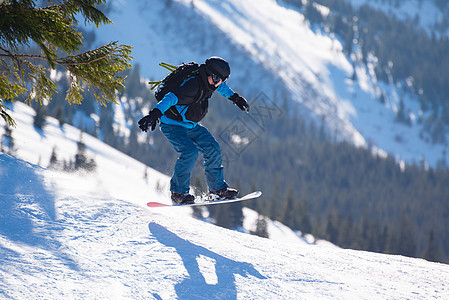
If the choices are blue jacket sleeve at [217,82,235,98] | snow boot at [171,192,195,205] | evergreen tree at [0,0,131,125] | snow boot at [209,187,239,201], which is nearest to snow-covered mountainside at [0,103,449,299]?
snow boot at [171,192,195,205]

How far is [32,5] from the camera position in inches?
288

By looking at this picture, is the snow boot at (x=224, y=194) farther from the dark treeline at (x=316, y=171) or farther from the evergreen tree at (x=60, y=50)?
the dark treeline at (x=316, y=171)

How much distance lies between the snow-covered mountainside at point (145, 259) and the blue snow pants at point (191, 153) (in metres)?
0.68

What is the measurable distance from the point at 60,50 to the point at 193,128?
100 inches

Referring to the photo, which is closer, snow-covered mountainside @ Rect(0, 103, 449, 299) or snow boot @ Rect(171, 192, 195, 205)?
snow-covered mountainside @ Rect(0, 103, 449, 299)

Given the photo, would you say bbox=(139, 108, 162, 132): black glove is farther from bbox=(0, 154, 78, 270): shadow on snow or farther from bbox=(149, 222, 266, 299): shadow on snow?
bbox=(0, 154, 78, 270): shadow on snow

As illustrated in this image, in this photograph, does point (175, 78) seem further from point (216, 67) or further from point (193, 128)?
point (193, 128)

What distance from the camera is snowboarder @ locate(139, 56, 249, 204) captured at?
6496mm

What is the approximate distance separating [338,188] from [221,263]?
145m

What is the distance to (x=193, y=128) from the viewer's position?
6926 millimetres

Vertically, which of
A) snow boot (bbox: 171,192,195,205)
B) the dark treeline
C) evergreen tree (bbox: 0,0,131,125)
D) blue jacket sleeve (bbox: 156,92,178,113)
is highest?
the dark treeline

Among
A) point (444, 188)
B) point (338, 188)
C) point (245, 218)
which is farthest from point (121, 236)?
point (444, 188)

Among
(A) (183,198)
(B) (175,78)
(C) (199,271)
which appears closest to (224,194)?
(A) (183,198)

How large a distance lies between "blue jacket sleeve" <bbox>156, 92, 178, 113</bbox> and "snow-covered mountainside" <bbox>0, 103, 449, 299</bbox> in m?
1.38
